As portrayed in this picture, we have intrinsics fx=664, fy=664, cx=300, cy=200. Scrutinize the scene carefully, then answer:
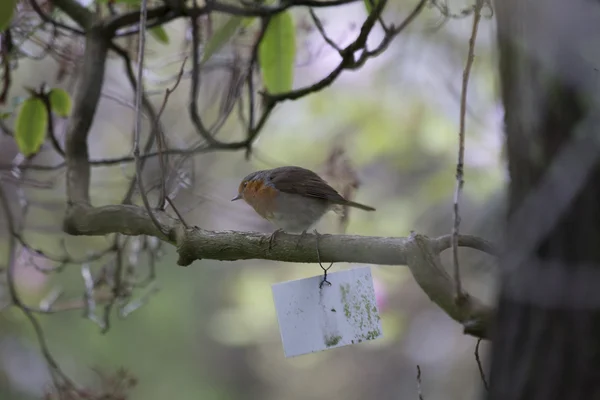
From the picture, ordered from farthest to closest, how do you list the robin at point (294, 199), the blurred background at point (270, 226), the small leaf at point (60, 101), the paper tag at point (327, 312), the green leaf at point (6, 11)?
the blurred background at point (270, 226) → the small leaf at point (60, 101) → the robin at point (294, 199) → the green leaf at point (6, 11) → the paper tag at point (327, 312)

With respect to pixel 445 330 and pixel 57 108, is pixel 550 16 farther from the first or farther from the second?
pixel 445 330

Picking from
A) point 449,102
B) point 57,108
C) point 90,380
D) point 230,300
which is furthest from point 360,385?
point 57,108

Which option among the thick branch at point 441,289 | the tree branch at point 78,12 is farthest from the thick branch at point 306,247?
the tree branch at point 78,12

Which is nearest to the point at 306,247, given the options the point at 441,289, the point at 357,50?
the point at 441,289

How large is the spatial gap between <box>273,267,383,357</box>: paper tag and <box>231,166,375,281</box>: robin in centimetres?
49

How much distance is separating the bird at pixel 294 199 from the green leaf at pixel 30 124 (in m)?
0.59

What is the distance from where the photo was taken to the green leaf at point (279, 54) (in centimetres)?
177

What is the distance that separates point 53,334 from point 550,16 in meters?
4.11

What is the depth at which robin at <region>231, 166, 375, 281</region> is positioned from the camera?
158 cm

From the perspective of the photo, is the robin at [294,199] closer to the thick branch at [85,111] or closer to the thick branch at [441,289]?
the thick branch at [85,111]

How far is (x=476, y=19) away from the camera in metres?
0.85

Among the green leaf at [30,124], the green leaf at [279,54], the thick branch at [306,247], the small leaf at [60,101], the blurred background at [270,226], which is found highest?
the green leaf at [279,54]

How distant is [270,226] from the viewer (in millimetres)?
2330

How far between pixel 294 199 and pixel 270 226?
0.73 metres
